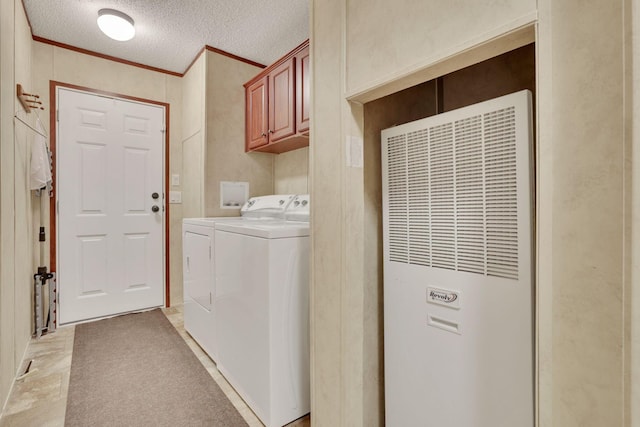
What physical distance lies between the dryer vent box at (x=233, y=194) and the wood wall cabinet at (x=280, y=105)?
38 cm

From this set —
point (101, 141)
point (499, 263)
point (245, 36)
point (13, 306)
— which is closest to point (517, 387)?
point (499, 263)

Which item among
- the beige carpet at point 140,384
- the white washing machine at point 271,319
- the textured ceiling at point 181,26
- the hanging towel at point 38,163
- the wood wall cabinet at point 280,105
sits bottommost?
the beige carpet at point 140,384

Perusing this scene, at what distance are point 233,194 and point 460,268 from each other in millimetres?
2363

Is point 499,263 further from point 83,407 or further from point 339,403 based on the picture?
point 83,407

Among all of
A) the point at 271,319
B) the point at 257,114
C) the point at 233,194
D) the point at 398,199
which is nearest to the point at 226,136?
the point at 257,114

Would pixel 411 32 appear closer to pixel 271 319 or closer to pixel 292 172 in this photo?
pixel 271 319

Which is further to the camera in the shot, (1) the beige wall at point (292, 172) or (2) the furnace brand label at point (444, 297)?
(1) the beige wall at point (292, 172)

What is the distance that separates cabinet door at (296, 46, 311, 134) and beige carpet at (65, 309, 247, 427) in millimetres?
1830

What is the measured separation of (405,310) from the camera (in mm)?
1171

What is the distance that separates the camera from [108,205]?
9.69 feet

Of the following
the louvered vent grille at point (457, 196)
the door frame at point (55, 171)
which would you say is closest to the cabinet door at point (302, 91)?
the louvered vent grille at point (457, 196)

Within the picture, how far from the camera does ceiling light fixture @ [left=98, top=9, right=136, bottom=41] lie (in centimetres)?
223

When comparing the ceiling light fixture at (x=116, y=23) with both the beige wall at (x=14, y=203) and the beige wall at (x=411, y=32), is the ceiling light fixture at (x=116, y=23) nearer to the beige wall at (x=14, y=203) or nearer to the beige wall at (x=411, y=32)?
the beige wall at (x=14, y=203)

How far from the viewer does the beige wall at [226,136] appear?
9.16ft
